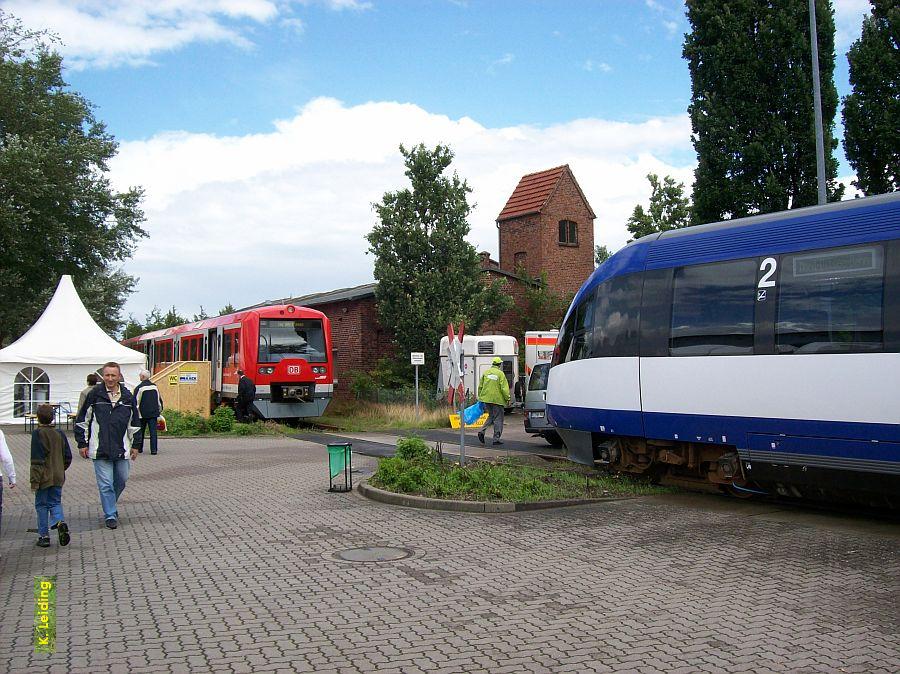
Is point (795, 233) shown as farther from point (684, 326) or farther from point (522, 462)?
point (522, 462)

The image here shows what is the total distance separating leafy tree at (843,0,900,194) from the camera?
21.9 meters

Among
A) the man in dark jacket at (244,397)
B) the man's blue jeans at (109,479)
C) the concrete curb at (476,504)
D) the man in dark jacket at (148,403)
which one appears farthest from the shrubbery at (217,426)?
the man's blue jeans at (109,479)

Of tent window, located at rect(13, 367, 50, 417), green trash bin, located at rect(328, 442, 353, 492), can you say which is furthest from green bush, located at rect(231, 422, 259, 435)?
green trash bin, located at rect(328, 442, 353, 492)

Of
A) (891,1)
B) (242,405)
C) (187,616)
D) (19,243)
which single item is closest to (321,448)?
(242,405)

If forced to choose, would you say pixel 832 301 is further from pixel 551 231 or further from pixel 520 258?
pixel 520 258

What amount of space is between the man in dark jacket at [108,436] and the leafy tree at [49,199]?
26267 mm

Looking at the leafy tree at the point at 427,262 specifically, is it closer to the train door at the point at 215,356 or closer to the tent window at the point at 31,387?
the train door at the point at 215,356

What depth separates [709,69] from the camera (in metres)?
23.6

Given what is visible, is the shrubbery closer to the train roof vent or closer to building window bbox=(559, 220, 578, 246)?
the train roof vent

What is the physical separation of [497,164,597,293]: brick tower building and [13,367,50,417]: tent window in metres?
20.7

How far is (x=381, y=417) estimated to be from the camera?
28938 millimetres

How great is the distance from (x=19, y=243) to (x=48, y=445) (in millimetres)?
29002

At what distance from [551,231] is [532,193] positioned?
2608mm

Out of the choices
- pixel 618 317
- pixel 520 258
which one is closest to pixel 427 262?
pixel 520 258
